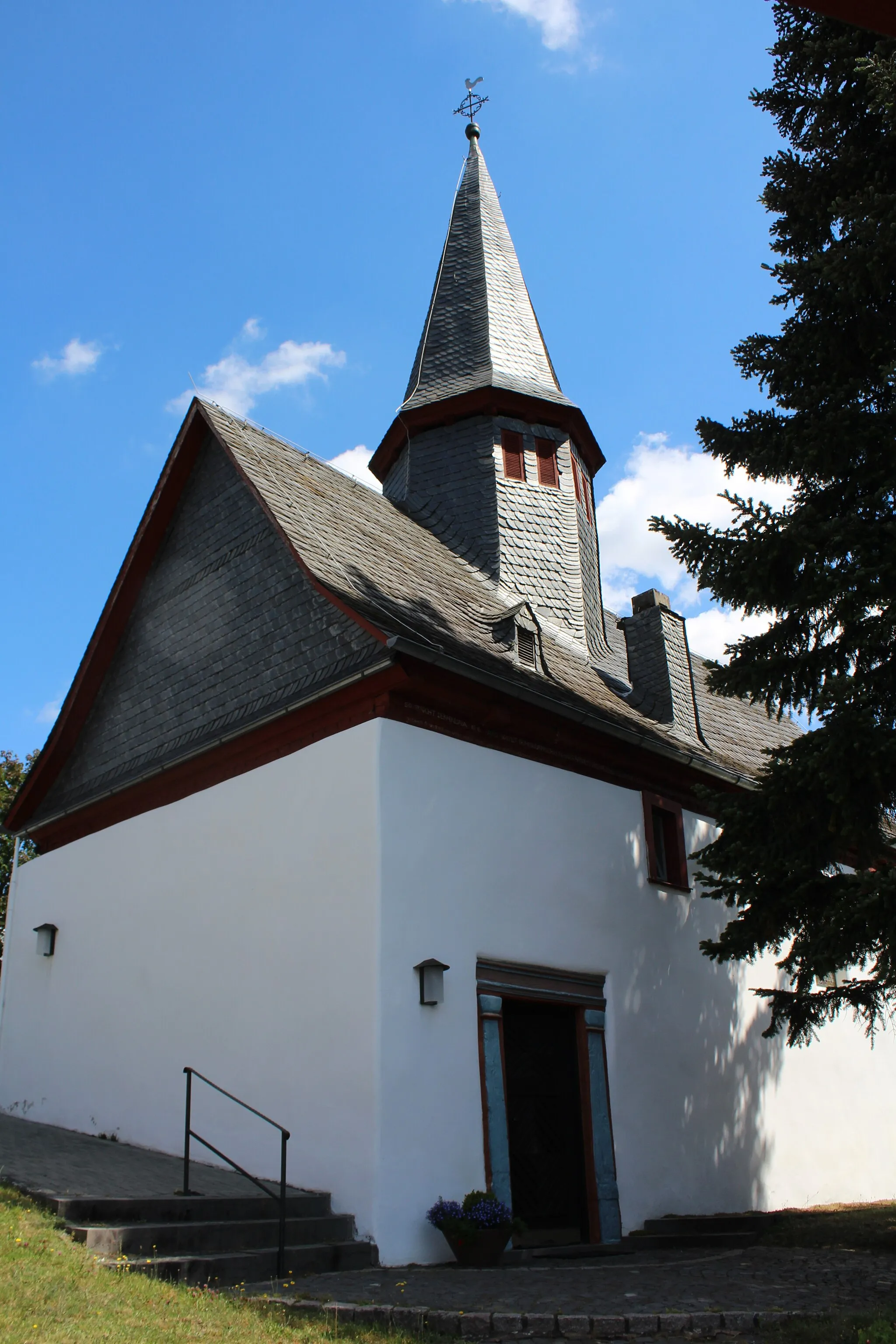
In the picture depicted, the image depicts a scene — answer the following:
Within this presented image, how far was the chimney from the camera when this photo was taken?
1634 cm

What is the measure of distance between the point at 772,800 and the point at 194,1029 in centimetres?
612

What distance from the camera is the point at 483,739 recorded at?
11641mm

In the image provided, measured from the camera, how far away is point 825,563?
904 centimetres

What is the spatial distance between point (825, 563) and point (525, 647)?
4685mm

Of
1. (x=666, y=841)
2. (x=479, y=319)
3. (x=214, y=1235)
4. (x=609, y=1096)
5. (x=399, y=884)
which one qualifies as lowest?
(x=214, y=1235)

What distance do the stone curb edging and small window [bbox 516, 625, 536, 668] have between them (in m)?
7.31

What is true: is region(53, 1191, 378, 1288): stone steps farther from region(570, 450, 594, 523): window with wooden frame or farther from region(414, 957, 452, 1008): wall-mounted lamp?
region(570, 450, 594, 523): window with wooden frame

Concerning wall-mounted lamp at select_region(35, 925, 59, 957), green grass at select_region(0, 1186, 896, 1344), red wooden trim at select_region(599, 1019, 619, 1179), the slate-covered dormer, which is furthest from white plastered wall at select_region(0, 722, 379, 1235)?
the slate-covered dormer

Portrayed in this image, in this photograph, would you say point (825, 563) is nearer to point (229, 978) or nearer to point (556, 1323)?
point (556, 1323)

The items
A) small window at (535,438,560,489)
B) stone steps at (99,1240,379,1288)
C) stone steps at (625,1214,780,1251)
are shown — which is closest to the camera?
stone steps at (99,1240,379,1288)

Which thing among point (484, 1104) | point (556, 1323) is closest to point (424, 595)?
point (484, 1104)

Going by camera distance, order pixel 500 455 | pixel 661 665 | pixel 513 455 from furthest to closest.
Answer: pixel 513 455 → pixel 500 455 → pixel 661 665

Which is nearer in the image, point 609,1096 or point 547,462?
point 609,1096

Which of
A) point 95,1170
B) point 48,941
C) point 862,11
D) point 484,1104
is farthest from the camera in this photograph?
point 48,941
